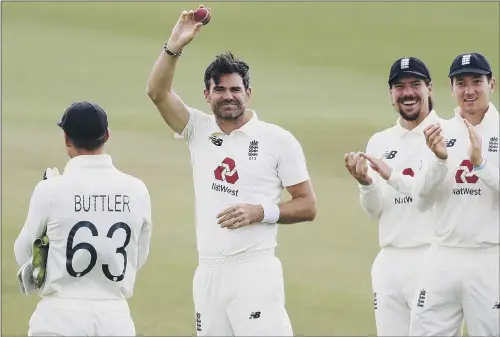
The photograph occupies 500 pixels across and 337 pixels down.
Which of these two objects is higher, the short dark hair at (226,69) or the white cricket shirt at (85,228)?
the short dark hair at (226,69)

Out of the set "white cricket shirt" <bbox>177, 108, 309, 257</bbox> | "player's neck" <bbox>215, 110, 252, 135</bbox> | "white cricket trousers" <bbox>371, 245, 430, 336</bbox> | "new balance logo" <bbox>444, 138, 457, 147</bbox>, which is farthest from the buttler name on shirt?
"new balance logo" <bbox>444, 138, 457, 147</bbox>

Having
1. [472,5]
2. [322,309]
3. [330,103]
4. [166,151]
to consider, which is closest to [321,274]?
[322,309]

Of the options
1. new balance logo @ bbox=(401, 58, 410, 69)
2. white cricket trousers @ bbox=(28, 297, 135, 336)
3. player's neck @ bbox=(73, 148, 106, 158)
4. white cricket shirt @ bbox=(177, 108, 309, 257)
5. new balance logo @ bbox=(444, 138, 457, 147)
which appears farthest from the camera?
new balance logo @ bbox=(401, 58, 410, 69)

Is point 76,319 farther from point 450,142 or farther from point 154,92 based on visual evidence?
point 450,142

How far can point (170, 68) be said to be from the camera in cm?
641

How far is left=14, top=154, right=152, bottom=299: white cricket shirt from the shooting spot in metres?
5.50

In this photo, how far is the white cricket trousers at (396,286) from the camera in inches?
271

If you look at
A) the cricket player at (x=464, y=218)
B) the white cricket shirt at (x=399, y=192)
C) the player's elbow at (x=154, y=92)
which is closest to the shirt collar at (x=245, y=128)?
the player's elbow at (x=154, y=92)

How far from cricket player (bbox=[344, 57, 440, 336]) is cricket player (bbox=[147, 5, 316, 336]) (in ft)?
1.67

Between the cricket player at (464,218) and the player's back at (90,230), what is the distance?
6.03 ft

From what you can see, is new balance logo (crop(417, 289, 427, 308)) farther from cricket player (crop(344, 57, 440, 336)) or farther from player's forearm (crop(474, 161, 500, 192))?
player's forearm (crop(474, 161, 500, 192))

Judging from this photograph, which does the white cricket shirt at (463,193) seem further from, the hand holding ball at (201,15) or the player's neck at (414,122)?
the hand holding ball at (201,15)

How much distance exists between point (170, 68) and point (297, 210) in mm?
1049

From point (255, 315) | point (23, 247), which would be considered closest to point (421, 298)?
point (255, 315)
